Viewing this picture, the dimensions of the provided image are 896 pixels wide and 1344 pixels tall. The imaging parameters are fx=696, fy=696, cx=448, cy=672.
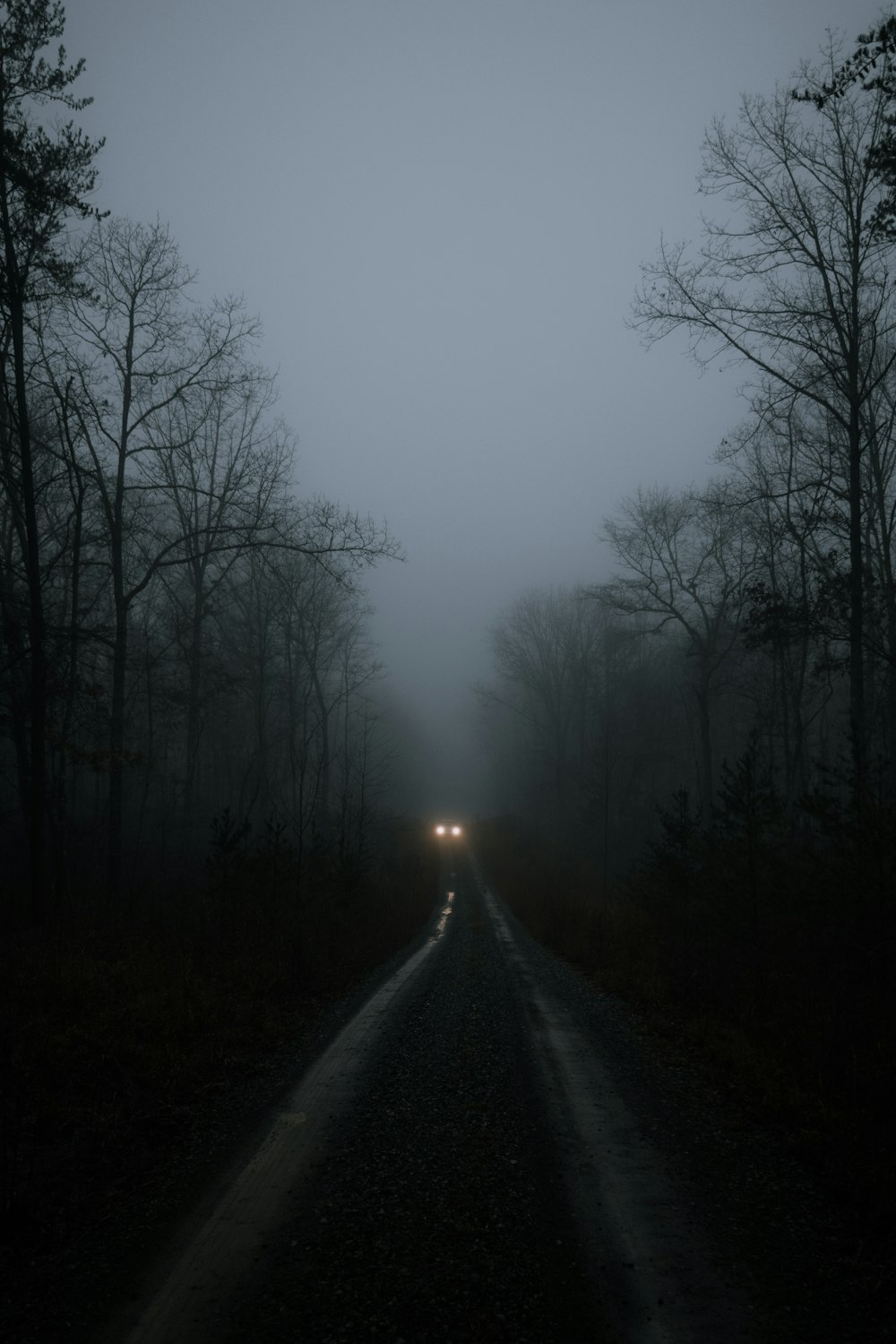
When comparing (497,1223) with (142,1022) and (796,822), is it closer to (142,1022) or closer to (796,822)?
(142,1022)

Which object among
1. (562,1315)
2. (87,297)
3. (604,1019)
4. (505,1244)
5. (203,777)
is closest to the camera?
(562,1315)

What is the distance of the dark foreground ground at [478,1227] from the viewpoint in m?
3.50

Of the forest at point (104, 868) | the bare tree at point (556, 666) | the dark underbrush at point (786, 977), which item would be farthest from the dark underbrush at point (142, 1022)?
the bare tree at point (556, 666)

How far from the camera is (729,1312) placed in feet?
11.7

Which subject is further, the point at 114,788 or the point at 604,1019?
the point at 114,788

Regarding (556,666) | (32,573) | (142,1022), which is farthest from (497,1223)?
(556,666)

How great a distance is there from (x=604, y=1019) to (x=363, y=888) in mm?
11488

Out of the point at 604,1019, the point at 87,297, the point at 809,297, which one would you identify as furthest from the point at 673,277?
the point at 604,1019

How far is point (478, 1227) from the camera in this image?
4.32 meters

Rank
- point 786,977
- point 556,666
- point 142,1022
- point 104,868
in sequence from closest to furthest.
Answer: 1. point 142,1022
2. point 786,977
3. point 104,868
4. point 556,666

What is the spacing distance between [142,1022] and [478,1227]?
5283 millimetres

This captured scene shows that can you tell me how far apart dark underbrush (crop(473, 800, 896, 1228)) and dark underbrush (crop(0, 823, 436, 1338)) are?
506 cm

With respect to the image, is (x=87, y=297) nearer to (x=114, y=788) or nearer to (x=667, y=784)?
(x=114, y=788)

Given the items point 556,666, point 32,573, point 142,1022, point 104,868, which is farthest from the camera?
point 556,666
